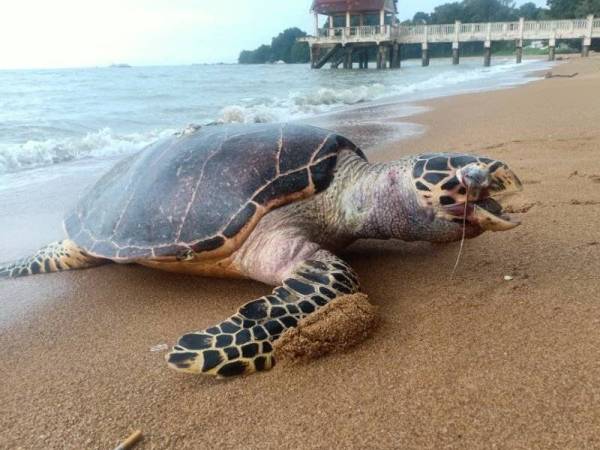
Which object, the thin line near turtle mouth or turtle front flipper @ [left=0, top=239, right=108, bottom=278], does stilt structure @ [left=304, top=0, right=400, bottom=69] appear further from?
the thin line near turtle mouth

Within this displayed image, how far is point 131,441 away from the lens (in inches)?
56.3

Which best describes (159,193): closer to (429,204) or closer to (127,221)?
(127,221)

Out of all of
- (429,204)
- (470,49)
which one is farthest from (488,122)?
(470,49)

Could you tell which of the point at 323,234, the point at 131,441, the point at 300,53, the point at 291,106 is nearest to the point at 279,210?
the point at 323,234

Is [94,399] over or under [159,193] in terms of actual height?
under

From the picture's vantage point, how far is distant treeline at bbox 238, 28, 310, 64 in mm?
83938

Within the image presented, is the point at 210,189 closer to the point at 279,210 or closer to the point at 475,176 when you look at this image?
the point at 279,210

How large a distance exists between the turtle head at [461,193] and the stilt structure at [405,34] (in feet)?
130

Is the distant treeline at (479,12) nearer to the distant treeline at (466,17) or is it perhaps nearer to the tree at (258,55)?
the distant treeline at (466,17)

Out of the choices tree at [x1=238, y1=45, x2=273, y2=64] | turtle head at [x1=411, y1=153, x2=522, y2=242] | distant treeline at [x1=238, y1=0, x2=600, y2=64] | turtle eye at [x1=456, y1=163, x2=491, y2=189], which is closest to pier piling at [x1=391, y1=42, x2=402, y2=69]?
distant treeline at [x1=238, y1=0, x2=600, y2=64]

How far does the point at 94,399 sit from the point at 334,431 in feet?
2.77

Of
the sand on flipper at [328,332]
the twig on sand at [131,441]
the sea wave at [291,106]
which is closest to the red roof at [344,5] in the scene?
the sea wave at [291,106]

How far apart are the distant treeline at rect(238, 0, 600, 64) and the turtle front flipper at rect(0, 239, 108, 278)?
54697 mm

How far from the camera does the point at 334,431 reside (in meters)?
1.42
